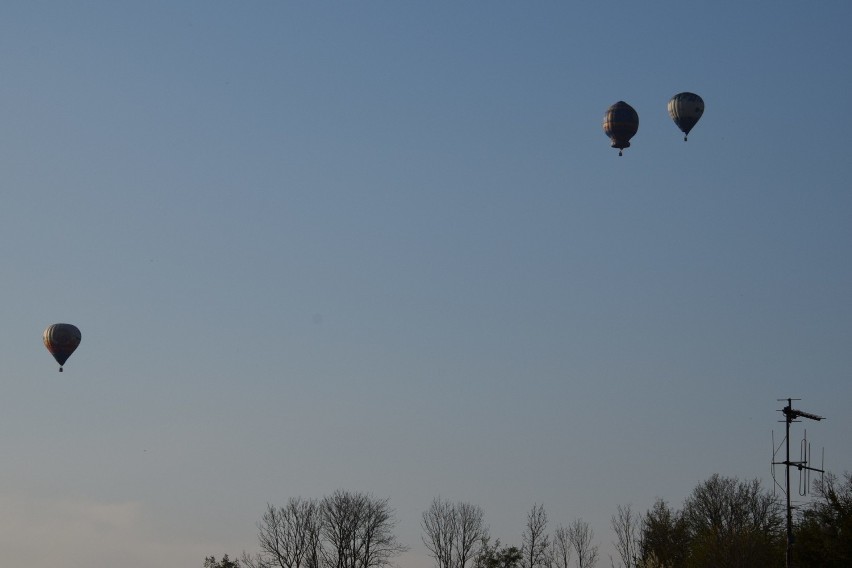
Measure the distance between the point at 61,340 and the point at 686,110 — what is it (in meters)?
47.3

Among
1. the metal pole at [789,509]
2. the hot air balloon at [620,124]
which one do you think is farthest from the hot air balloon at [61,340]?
the metal pole at [789,509]

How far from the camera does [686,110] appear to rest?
119 meters

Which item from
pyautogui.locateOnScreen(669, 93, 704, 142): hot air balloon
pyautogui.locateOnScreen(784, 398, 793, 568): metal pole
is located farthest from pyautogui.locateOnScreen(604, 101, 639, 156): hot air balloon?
pyautogui.locateOnScreen(784, 398, 793, 568): metal pole

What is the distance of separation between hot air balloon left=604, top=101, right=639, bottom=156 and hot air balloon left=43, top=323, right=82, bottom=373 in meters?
41.0

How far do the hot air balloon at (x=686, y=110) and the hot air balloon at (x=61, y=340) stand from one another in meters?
45.5

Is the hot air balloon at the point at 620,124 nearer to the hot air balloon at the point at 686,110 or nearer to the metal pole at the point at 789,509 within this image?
the hot air balloon at the point at 686,110

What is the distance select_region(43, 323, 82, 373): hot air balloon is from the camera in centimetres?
12444

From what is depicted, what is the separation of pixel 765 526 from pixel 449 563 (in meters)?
27.2

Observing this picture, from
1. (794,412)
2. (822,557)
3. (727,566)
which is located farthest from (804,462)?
(727,566)

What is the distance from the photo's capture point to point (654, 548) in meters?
141

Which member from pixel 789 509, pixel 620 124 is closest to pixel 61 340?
pixel 620 124

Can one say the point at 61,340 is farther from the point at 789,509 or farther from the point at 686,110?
the point at 789,509

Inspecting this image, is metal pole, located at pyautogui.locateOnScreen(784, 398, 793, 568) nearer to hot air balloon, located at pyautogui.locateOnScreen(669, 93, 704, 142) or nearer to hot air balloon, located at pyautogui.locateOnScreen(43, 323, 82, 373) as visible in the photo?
hot air balloon, located at pyautogui.locateOnScreen(669, 93, 704, 142)

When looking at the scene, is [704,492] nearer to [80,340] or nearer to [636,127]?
[636,127]
